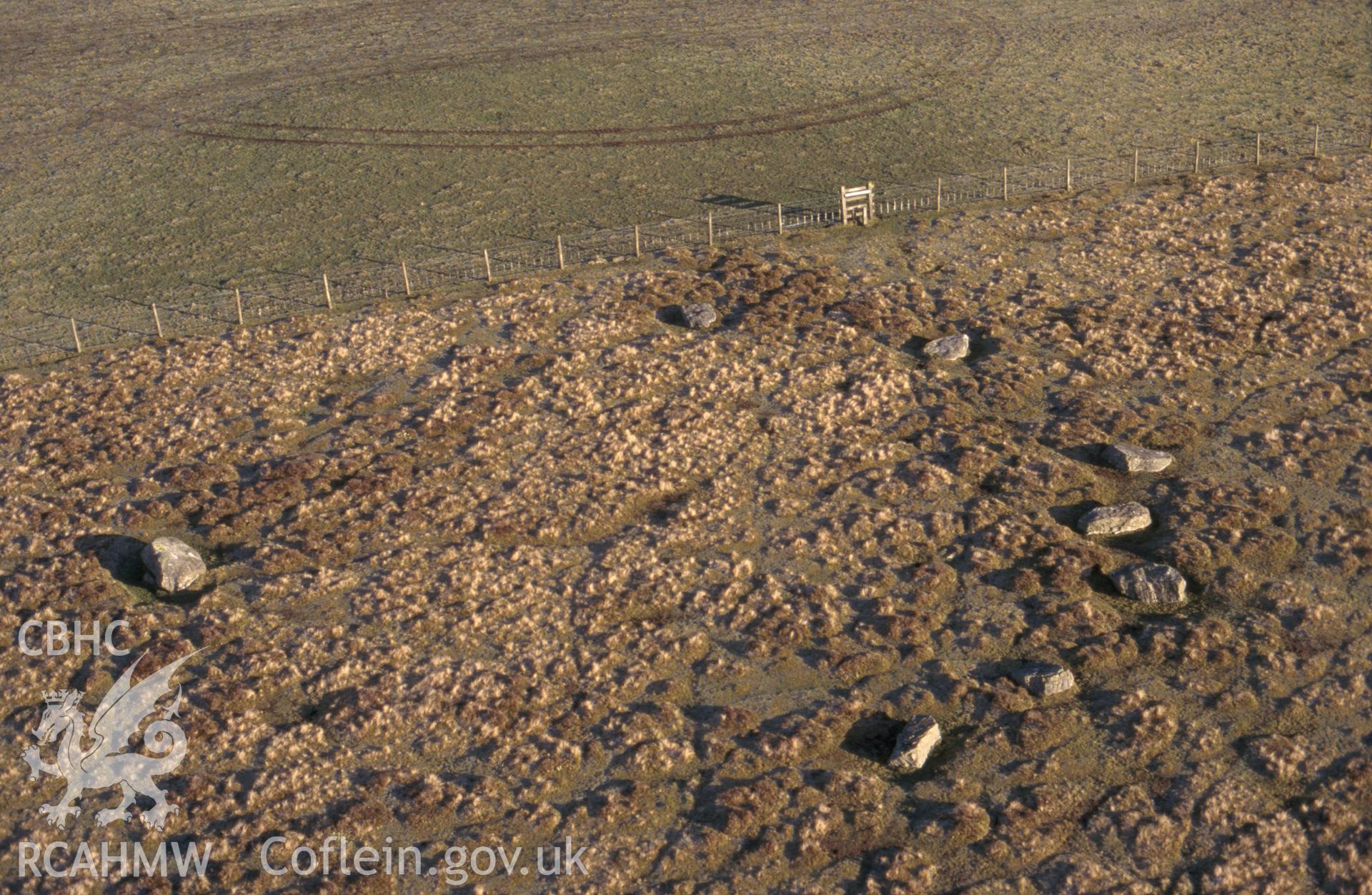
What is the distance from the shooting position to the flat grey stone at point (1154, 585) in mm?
24984

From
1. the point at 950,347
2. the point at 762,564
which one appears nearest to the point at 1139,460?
the point at 950,347

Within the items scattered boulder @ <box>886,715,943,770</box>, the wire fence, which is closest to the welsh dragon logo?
scattered boulder @ <box>886,715,943,770</box>

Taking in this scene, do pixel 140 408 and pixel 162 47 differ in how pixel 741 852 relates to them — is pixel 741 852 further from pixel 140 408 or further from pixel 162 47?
pixel 162 47

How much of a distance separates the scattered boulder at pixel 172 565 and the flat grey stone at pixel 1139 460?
2063 centimetres

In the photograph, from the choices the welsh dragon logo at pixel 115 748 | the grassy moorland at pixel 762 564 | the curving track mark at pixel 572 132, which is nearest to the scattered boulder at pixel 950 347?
the grassy moorland at pixel 762 564

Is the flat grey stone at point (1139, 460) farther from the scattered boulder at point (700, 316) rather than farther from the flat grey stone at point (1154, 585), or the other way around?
the scattered boulder at point (700, 316)

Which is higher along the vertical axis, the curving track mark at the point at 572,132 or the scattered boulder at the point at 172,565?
the curving track mark at the point at 572,132

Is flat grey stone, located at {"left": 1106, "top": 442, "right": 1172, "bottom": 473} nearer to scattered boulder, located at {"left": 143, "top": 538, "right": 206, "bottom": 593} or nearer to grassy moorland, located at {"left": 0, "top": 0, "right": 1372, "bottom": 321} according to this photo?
grassy moorland, located at {"left": 0, "top": 0, "right": 1372, "bottom": 321}

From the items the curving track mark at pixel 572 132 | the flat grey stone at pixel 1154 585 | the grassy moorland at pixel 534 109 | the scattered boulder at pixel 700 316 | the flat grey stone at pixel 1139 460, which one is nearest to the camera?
the flat grey stone at pixel 1154 585

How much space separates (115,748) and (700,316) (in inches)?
767

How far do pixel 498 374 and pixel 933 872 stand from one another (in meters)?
19.2

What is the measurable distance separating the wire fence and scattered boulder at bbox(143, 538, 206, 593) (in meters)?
11.8

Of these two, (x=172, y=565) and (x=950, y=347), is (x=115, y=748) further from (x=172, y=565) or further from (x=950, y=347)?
(x=950, y=347)

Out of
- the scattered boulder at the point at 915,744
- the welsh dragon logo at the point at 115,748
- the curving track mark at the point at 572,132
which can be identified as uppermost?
the curving track mark at the point at 572,132
